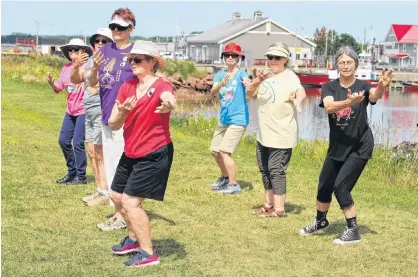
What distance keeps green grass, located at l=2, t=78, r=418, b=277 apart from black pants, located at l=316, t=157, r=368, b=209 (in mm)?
456

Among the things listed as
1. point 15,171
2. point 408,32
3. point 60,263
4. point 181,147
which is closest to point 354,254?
point 60,263

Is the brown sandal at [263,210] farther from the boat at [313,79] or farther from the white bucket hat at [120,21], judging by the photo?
the boat at [313,79]

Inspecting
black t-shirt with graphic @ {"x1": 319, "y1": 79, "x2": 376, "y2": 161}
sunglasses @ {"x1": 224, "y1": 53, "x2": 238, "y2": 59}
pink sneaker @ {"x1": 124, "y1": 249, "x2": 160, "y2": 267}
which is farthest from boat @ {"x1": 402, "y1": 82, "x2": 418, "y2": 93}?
pink sneaker @ {"x1": 124, "y1": 249, "x2": 160, "y2": 267}

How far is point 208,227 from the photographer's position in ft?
24.0

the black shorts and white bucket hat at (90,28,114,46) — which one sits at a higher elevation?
white bucket hat at (90,28,114,46)

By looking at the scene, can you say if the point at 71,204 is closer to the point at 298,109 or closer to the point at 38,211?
the point at 38,211

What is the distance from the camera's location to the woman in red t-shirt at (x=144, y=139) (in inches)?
228

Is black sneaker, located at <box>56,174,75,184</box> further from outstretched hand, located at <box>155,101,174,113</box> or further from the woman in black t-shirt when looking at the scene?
outstretched hand, located at <box>155,101,174,113</box>

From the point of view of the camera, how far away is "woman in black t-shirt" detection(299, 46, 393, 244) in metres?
6.55

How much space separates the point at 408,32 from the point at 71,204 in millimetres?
89136

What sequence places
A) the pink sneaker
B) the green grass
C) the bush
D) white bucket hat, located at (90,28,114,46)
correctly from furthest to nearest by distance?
the bush
white bucket hat, located at (90,28,114,46)
the green grass
the pink sneaker

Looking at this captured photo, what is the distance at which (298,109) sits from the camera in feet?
24.6

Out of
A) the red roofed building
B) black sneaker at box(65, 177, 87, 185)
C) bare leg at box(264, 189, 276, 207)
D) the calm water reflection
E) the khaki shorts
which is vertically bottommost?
the calm water reflection

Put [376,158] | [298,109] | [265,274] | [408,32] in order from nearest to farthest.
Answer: [265,274]
[298,109]
[376,158]
[408,32]
